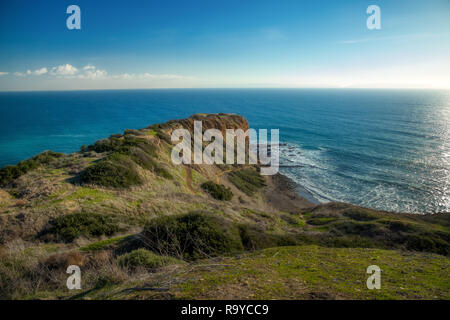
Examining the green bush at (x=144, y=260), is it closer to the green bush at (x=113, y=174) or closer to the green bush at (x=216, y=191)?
the green bush at (x=113, y=174)

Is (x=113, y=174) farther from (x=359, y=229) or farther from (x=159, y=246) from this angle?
(x=359, y=229)

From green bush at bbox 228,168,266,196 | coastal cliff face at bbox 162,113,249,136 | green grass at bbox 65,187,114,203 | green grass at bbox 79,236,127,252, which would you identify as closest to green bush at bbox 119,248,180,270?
green grass at bbox 79,236,127,252

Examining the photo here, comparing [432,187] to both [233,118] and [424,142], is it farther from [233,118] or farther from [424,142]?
[233,118]

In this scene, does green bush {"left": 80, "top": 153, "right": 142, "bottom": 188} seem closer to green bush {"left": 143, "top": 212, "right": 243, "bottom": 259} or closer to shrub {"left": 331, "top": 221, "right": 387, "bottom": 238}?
green bush {"left": 143, "top": 212, "right": 243, "bottom": 259}

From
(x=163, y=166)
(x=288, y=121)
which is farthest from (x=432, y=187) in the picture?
(x=288, y=121)

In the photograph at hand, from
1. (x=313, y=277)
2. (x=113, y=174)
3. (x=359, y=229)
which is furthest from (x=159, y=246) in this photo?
(x=359, y=229)

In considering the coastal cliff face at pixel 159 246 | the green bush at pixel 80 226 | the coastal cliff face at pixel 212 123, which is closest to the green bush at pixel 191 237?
the coastal cliff face at pixel 159 246

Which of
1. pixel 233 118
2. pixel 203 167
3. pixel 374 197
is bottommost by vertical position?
pixel 374 197
